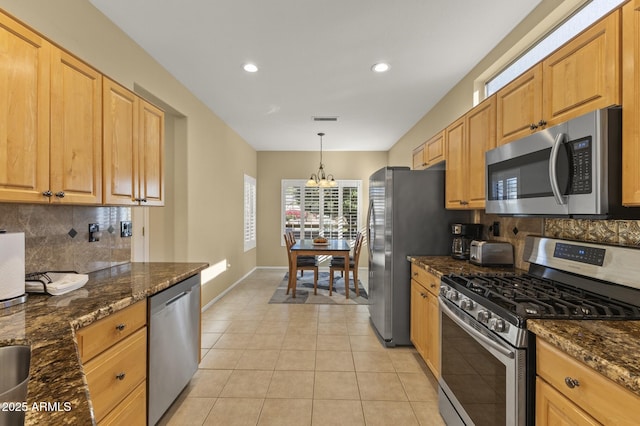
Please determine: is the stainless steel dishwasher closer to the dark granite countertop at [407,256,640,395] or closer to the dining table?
the dark granite countertop at [407,256,640,395]

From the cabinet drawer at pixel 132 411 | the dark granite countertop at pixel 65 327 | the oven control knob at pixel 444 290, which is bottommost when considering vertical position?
the cabinet drawer at pixel 132 411

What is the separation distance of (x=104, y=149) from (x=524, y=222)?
2919 millimetres

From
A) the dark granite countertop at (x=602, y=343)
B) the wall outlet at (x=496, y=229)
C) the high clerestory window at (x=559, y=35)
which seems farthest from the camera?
the wall outlet at (x=496, y=229)

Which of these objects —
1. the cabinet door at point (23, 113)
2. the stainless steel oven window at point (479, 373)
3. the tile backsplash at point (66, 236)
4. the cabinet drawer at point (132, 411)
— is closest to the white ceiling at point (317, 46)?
the cabinet door at point (23, 113)

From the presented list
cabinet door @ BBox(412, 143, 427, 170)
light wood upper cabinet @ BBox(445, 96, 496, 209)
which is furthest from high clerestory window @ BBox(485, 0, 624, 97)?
cabinet door @ BBox(412, 143, 427, 170)

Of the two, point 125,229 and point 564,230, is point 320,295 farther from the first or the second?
point 564,230

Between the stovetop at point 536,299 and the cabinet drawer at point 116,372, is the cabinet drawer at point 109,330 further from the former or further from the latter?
the stovetop at point 536,299

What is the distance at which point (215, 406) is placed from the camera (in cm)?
208

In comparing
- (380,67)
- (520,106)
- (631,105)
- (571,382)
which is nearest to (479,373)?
(571,382)

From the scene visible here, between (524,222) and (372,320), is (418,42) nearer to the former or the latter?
(524,222)

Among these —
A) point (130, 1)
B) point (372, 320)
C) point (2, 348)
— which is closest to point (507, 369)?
point (2, 348)

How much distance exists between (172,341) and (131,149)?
1345 millimetres

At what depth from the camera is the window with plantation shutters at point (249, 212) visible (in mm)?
6062

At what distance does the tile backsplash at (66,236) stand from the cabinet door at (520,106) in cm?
290
